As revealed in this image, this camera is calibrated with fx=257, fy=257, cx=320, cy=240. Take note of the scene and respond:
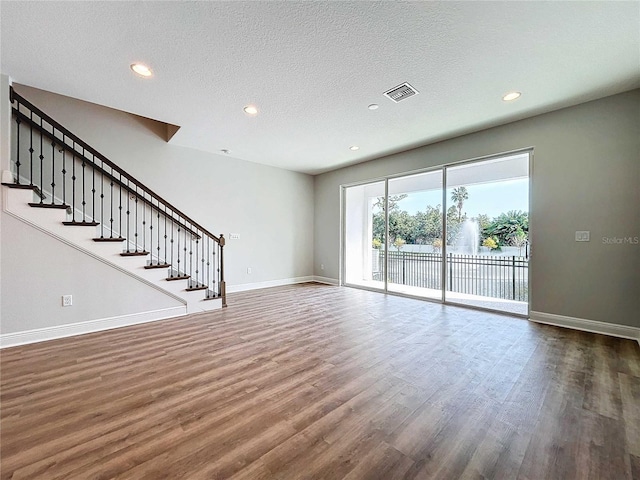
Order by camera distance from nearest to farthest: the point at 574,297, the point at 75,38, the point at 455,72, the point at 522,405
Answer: the point at 522,405 < the point at 75,38 < the point at 455,72 < the point at 574,297

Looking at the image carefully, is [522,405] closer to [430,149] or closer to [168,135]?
[430,149]

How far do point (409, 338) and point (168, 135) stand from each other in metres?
5.13

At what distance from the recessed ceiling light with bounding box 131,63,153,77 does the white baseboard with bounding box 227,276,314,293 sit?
13.2ft

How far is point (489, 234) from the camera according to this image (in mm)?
4379

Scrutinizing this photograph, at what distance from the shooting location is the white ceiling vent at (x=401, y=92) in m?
2.92

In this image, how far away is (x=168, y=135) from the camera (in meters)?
4.64

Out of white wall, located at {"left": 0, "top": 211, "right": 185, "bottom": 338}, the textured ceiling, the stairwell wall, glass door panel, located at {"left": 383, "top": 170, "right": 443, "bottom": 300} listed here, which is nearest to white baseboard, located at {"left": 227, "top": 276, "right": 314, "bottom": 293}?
the stairwell wall

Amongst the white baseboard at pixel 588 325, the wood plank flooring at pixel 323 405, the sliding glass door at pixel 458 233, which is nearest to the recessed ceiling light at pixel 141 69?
the wood plank flooring at pixel 323 405

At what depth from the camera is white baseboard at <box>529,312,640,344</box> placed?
3.04 meters

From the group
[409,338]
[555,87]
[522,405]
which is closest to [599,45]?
[555,87]

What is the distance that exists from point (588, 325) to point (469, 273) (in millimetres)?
1722

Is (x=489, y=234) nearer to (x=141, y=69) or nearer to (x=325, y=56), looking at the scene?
(x=325, y=56)

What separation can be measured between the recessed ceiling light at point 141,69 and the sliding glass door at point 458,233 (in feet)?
14.4

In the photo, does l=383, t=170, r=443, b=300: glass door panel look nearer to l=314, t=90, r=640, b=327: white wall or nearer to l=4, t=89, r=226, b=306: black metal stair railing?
l=314, t=90, r=640, b=327: white wall
